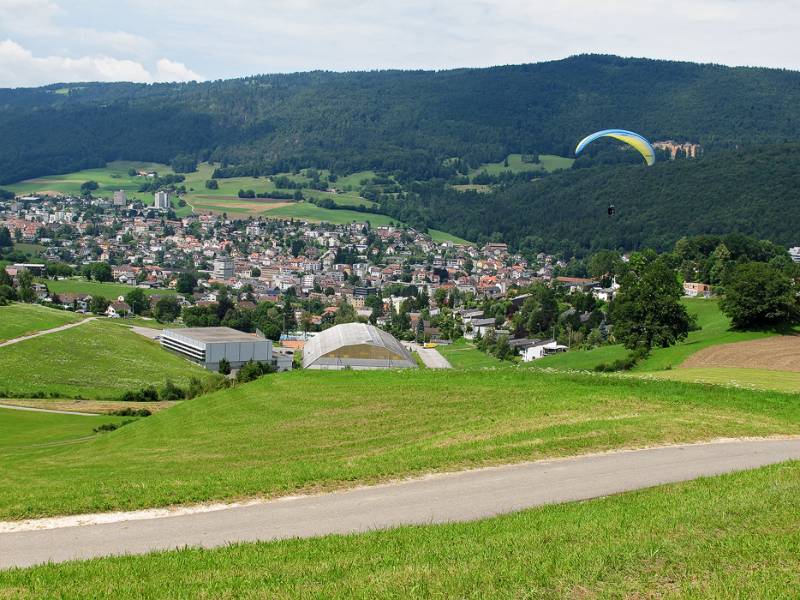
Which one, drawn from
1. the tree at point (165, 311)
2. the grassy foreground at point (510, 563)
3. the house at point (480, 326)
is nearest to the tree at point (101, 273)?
the tree at point (165, 311)

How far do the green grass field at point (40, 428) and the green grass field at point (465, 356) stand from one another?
104 feet

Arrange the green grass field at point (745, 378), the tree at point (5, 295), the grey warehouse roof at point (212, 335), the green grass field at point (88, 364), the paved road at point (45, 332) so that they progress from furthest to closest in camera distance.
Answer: the tree at point (5, 295) < the grey warehouse roof at point (212, 335) < the paved road at point (45, 332) < the green grass field at point (88, 364) < the green grass field at point (745, 378)

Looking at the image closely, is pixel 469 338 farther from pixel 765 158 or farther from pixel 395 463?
pixel 765 158

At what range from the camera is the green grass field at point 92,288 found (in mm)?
124688

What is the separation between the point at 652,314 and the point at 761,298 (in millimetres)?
5925

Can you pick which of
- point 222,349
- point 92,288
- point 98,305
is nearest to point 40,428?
point 222,349

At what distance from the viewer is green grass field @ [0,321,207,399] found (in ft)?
199

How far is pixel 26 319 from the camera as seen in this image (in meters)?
79.4

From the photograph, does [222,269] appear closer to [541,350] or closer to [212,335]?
[212,335]

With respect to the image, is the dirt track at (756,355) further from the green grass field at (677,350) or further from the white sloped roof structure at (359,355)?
the white sloped roof structure at (359,355)

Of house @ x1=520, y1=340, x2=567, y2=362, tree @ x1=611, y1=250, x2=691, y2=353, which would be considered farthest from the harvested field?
house @ x1=520, y1=340, x2=567, y2=362

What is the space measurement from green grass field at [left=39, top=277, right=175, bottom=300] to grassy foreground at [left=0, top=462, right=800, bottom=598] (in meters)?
117

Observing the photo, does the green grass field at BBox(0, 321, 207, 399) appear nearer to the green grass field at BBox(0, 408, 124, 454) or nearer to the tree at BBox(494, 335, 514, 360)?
the green grass field at BBox(0, 408, 124, 454)

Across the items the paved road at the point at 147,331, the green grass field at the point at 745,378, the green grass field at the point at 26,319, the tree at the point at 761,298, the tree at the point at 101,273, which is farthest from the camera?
the tree at the point at 101,273
